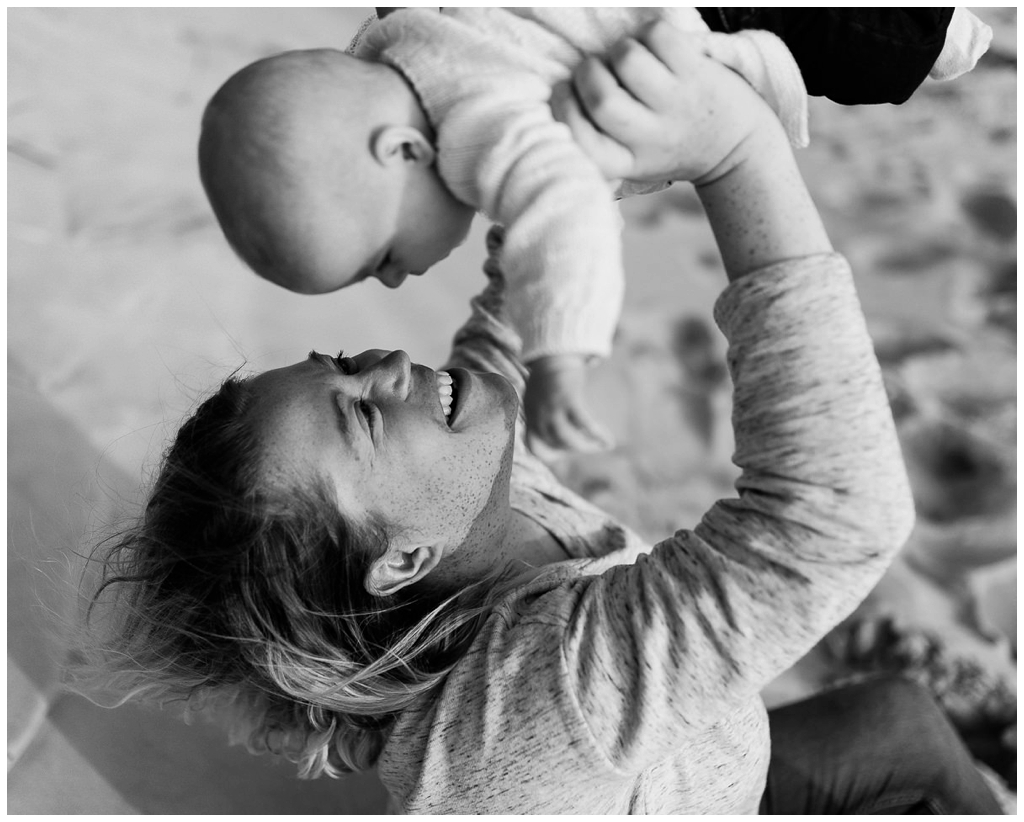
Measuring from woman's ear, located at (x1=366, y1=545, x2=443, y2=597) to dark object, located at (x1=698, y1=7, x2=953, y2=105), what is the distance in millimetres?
536

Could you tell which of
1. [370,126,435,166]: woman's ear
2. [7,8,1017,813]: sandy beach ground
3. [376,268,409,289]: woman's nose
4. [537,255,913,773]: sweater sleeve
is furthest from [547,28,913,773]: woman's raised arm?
[7,8,1017,813]: sandy beach ground

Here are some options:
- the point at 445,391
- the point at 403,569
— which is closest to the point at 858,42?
the point at 445,391

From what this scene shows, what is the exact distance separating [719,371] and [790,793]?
78 centimetres

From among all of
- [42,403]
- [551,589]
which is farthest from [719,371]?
[42,403]

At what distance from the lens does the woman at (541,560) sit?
65 centimetres

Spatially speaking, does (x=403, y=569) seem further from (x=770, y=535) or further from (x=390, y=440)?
(x=770, y=535)

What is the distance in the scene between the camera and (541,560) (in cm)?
96

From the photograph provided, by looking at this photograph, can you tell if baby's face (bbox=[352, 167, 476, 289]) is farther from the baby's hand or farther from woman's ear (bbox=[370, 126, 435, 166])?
the baby's hand

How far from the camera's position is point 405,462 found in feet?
2.60

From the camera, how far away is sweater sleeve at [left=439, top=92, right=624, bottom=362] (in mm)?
624

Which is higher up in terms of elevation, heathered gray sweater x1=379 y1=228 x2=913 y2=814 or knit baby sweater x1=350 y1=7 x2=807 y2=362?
knit baby sweater x1=350 y1=7 x2=807 y2=362

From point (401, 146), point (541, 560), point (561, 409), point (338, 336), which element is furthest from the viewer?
point (338, 336)

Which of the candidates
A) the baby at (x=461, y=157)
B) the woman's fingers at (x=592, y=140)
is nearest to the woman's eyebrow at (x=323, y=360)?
the baby at (x=461, y=157)

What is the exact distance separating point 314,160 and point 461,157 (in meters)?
0.11
